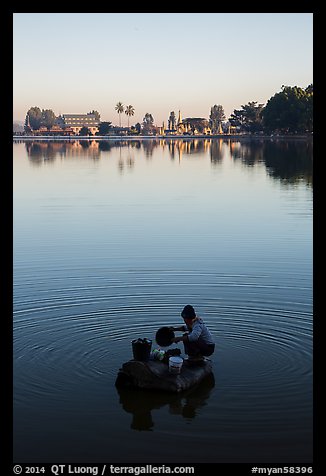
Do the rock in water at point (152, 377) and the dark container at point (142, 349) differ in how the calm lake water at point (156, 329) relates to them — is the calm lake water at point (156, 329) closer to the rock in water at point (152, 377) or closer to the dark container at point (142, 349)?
the rock in water at point (152, 377)

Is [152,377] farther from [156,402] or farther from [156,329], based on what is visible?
[156,329]

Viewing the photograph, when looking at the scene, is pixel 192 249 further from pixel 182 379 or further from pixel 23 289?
pixel 182 379

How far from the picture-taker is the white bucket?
475 inches

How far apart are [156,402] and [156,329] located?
3.48m

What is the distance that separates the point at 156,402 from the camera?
11.8 meters

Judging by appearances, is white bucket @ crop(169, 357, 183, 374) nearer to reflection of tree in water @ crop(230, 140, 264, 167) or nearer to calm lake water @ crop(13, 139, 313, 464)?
calm lake water @ crop(13, 139, 313, 464)

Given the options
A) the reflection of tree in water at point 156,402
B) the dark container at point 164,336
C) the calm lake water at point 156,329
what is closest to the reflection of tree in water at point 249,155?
the calm lake water at point 156,329

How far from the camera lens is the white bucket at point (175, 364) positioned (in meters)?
12.1

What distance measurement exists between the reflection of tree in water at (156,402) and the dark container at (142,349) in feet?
1.79

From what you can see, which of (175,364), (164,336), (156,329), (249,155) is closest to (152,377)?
(175,364)

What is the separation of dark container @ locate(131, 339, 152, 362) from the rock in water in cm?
13

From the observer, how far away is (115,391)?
1223 cm

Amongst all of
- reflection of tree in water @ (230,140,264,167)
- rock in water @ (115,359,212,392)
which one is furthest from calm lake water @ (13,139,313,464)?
reflection of tree in water @ (230,140,264,167)
